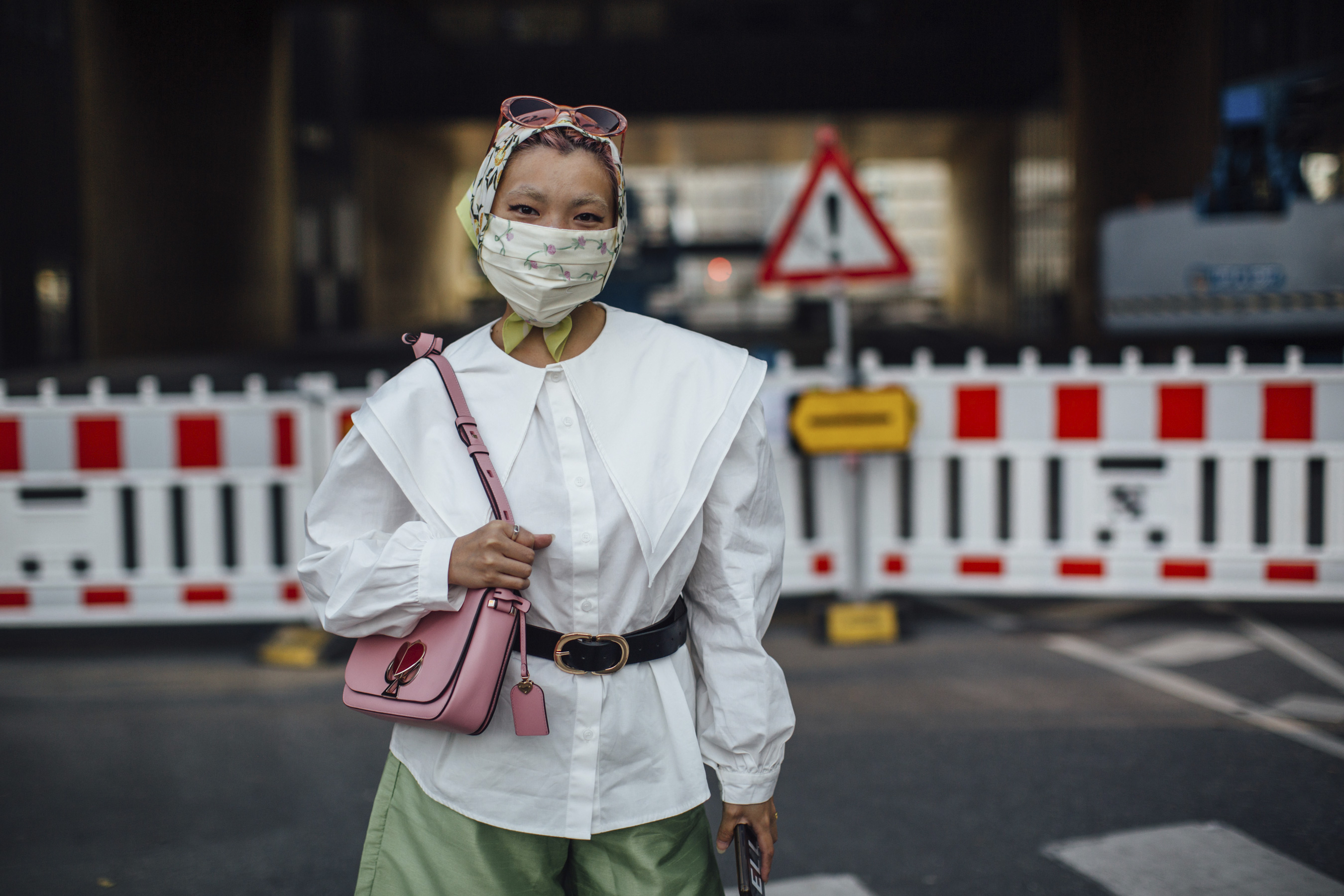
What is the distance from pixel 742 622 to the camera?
1.91 m

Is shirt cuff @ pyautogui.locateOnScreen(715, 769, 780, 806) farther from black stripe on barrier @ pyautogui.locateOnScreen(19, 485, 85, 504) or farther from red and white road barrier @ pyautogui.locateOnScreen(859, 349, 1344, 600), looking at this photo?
black stripe on barrier @ pyautogui.locateOnScreen(19, 485, 85, 504)

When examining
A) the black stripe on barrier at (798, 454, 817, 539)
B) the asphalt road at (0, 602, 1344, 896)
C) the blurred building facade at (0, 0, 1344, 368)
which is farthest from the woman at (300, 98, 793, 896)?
the blurred building facade at (0, 0, 1344, 368)

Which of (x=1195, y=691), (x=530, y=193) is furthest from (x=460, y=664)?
(x=1195, y=691)

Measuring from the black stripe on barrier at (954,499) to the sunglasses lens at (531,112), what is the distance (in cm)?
463

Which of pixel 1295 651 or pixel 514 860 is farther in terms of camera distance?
pixel 1295 651

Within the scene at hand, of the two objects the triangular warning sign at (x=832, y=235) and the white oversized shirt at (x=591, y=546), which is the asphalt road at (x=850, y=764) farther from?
the triangular warning sign at (x=832, y=235)

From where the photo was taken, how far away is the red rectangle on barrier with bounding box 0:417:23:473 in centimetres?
578

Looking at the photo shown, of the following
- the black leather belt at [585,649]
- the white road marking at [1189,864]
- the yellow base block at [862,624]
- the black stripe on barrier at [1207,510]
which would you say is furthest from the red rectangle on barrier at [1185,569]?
the black leather belt at [585,649]

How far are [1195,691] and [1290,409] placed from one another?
1.70 meters

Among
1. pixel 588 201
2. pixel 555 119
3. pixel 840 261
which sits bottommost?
pixel 588 201

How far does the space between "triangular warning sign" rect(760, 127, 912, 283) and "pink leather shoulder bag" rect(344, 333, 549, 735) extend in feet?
14.2

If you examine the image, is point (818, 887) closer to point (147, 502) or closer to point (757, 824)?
point (757, 824)

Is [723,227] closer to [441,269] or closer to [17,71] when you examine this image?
[441,269]

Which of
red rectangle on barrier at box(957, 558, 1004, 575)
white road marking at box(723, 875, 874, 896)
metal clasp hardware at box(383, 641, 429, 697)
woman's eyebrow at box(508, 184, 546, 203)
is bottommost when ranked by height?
white road marking at box(723, 875, 874, 896)
